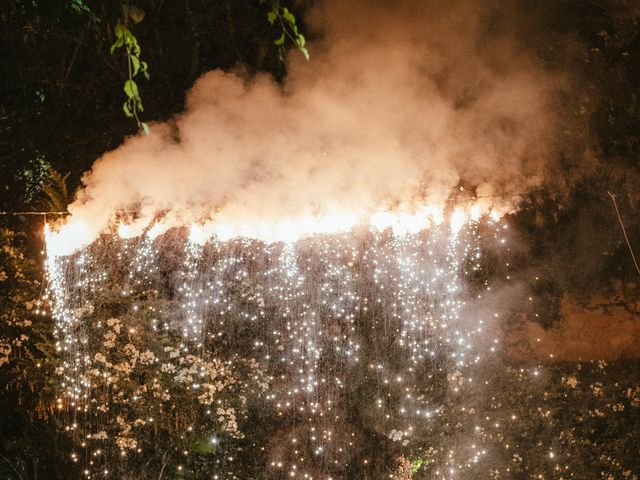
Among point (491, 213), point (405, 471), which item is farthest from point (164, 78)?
point (405, 471)

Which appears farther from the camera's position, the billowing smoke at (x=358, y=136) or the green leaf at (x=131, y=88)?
the billowing smoke at (x=358, y=136)

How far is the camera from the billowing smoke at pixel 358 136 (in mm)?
5266

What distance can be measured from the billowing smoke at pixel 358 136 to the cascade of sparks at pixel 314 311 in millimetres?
368

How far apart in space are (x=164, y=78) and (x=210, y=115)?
1509 millimetres

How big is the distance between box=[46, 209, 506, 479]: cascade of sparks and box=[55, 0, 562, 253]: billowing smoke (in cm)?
37

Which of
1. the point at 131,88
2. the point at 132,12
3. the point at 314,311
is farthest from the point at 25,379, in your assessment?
the point at 132,12

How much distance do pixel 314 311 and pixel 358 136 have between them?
89.1 inches

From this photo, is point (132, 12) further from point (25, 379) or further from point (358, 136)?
point (25, 379)

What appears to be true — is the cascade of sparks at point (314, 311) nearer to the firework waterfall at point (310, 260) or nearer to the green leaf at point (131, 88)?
the firework waterfall at point (310, 260)

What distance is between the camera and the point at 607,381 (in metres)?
4.98

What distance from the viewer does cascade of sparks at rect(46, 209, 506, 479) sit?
5.38m

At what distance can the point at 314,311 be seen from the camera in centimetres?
557

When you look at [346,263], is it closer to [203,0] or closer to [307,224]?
[307,224]

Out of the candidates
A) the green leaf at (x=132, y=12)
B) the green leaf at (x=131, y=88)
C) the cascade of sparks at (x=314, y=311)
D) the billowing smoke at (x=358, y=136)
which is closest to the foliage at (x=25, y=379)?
the cascade of sparks at (x=314, y=311)
